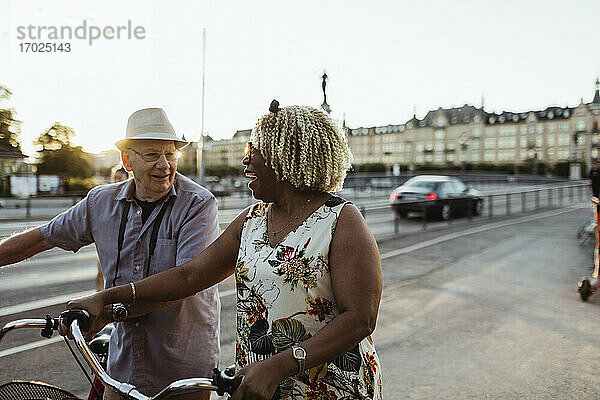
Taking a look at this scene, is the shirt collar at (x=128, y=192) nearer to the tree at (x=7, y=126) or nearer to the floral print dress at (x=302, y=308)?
the floral print dress at (x=302, y=308)

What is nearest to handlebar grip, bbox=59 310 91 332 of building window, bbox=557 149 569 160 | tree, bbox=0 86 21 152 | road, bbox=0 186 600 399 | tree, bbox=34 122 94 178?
road, bbox=0 186 600 399

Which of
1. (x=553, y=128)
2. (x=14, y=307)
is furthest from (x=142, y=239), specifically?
(x=553, y=128)

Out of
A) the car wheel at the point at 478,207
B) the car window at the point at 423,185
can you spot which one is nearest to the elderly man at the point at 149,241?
the car window at the point at 423,185

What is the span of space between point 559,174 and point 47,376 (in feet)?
283

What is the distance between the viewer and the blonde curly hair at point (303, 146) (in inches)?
72.7

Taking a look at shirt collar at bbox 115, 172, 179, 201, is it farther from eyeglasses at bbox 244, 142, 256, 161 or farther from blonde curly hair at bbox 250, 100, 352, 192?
blonde curly hair at bbox 250, 100, 352, 192

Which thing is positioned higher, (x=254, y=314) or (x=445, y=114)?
(x=445, y=114)

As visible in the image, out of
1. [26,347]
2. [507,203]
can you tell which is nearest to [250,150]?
[26,347]

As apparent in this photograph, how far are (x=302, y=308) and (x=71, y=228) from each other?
1246 millimetres

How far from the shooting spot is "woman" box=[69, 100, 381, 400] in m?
1.63

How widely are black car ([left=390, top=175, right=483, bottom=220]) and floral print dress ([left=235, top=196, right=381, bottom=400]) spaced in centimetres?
1592

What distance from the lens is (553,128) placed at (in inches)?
4505

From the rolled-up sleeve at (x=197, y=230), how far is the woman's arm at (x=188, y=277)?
0.25 feet

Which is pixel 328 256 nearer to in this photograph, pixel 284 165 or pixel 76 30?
pixel 284 165
